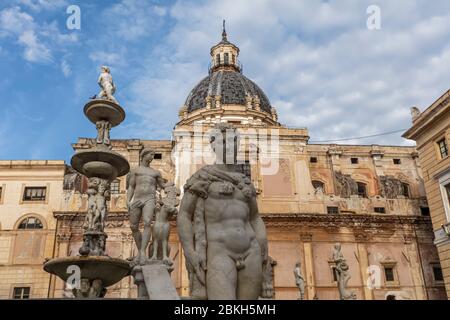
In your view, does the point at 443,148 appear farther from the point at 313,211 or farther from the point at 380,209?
the point at 313,211

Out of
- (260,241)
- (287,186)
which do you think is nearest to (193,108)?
(287,186)

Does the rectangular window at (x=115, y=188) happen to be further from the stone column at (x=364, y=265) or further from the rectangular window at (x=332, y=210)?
the stone column at (x=364, y=265)

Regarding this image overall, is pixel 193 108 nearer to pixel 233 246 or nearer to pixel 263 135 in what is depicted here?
pixel 263 135

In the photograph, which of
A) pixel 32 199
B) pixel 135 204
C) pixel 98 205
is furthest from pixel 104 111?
pixel 32 199

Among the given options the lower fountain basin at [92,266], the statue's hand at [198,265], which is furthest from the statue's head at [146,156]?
the statue's hand at [198,265]

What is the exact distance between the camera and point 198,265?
4.74 meters

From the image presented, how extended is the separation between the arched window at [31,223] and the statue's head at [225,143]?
88.7 ft

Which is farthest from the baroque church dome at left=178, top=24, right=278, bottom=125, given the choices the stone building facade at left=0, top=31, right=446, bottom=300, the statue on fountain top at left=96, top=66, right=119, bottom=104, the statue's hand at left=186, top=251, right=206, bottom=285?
the statue's hand at left=186, top=251, right=206, bottom=285

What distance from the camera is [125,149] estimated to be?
3253 cm

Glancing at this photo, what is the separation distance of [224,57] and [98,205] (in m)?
39.4

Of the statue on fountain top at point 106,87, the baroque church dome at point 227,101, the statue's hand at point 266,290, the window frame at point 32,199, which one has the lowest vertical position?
the statue's hand at point 266,290

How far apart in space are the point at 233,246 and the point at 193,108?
38.6 m

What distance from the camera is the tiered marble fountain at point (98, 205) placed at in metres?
10.9

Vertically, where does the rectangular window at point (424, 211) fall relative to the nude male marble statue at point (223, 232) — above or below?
above
